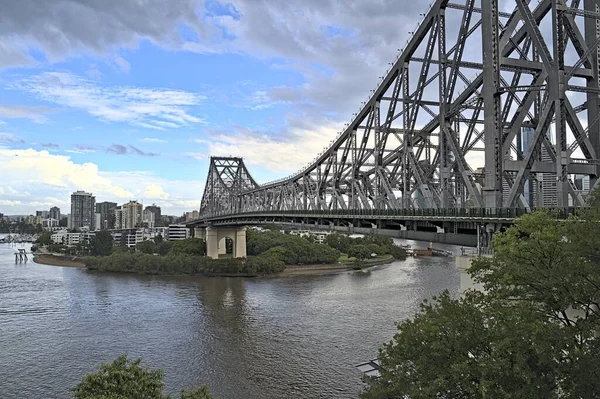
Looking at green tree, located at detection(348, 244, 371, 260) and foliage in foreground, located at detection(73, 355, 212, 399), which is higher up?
foliage in foreground, located at detection(73, 355, 212, 399)

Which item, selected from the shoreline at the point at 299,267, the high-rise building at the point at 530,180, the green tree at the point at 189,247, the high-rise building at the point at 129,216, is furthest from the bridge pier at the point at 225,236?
the high-rise building at the point at 129,216

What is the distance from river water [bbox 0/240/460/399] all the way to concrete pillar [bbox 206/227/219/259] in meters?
19.4

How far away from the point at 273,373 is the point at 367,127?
16.8 m

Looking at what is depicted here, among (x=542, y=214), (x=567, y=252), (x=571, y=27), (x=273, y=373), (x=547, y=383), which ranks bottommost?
(x=273, y=373)

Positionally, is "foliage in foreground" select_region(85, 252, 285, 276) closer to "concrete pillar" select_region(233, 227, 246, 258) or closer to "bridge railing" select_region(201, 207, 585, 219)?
"concrete pillar" select_region(233, 227, 246, 258)

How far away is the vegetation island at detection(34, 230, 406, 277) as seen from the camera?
52.2 meters

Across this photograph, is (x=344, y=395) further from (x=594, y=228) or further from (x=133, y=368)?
(x=594, y=228)

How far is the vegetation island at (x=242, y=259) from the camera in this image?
52.2 meters

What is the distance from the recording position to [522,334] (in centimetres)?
709

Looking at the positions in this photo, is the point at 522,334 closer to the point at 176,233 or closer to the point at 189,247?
the point at 189,247

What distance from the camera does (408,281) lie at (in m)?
45.2

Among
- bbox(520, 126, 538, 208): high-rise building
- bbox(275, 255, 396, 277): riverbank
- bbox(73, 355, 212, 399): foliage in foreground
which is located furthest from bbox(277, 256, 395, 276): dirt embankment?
bbox(73, 355, 212, 399): foliage in foreground

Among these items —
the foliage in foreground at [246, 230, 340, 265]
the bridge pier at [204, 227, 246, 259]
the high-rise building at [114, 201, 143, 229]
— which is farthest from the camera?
the high-rise building at [114, 201, 143, 229]

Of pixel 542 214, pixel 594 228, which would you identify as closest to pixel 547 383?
pixel 594 228
